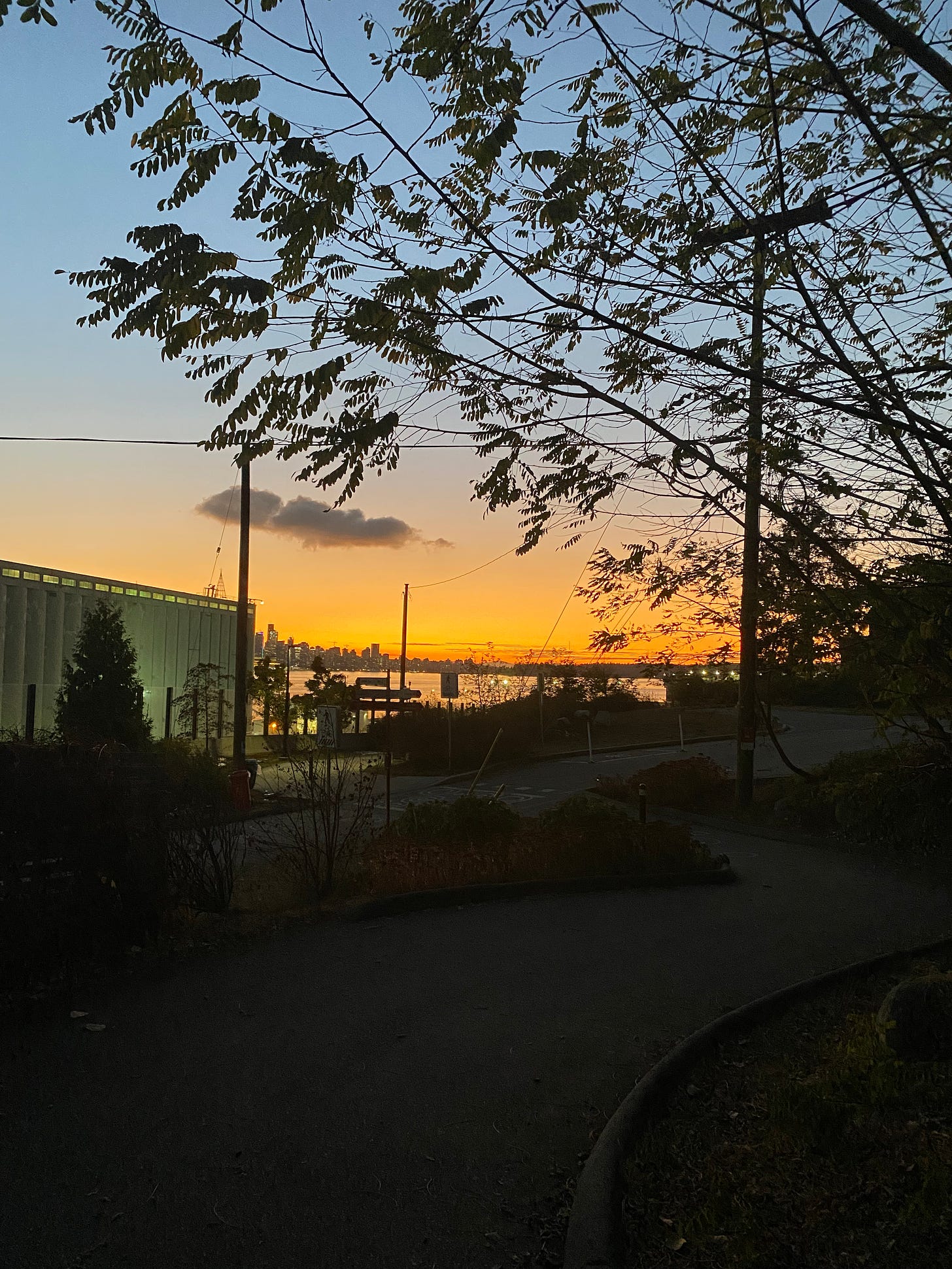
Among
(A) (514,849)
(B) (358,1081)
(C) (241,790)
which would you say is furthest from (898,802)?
(B) (358,1081)

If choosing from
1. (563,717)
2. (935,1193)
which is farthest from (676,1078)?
(563,717)

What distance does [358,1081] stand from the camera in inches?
197

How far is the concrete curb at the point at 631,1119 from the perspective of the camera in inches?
136

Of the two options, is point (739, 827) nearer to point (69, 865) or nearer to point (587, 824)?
point (587, 824)

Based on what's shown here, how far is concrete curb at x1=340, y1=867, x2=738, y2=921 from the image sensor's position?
8.93 m

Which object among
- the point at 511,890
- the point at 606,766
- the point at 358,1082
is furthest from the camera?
the point at 606,766

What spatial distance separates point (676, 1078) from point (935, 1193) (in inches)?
60.2

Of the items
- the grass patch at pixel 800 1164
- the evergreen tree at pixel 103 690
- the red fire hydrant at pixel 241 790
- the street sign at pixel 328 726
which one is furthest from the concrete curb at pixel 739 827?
the evergreen tree at pixel 103 690

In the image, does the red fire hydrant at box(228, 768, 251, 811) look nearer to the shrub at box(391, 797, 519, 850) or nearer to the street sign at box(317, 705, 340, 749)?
the street sign at box(317, 705, 340, 749)

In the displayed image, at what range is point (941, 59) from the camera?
4172 mm

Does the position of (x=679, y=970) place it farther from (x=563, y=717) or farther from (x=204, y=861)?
(x=563, y=717)

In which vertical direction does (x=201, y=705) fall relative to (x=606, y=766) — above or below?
above

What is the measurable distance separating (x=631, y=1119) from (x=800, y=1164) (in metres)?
0.76

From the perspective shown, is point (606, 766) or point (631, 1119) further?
point (606, 766)
